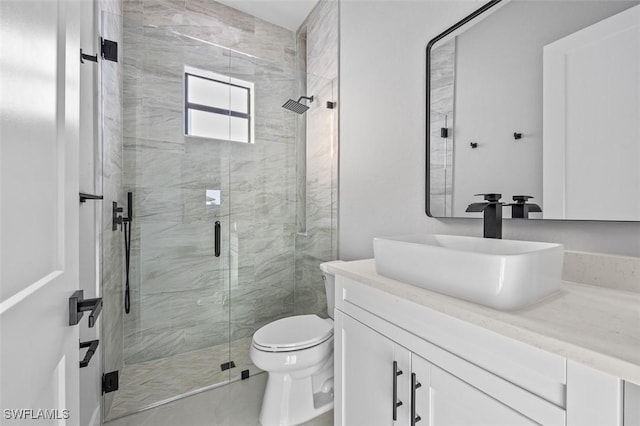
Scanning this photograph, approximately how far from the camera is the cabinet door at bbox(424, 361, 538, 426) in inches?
24.7

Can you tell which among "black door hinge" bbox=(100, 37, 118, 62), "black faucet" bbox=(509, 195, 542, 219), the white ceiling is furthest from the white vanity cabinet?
the white ceiling

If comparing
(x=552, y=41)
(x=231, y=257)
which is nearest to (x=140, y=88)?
(x=231, y=257)

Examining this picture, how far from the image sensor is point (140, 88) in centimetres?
190

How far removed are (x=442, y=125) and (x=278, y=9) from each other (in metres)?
2.02

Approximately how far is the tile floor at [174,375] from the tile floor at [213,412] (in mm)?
64

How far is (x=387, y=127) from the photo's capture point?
5.50 feet

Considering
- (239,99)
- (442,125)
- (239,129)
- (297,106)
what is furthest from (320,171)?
(442,125)

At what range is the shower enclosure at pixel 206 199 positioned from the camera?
72.8 inches

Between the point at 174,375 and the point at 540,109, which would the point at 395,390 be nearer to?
the point at 540,109

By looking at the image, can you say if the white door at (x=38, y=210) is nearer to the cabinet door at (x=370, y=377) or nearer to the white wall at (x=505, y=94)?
the cabinet door at (x=370, y=377)

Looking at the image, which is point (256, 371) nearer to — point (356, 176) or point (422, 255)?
point (356, 176)

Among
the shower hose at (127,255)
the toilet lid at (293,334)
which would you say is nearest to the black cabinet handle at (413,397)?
the toilet lid at (293,334)

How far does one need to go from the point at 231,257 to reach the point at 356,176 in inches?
42.2

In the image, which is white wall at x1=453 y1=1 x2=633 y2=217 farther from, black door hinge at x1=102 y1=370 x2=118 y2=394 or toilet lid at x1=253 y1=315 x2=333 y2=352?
black door hinge at x1=102 y1=370 x2=118 y2=394
